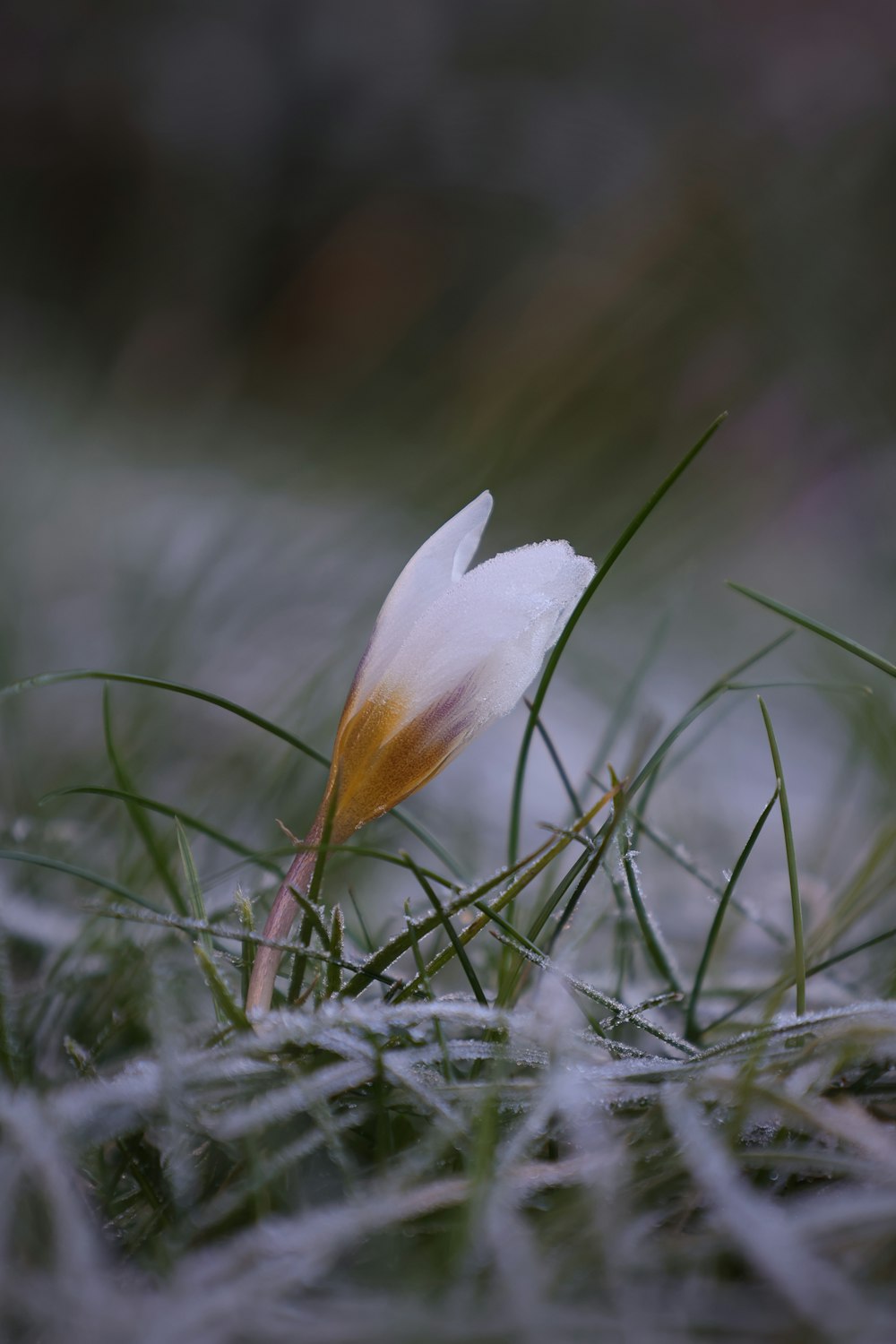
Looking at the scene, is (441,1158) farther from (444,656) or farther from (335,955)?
(444,656)

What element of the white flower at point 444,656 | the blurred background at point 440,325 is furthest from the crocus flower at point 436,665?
the blurred background at point 440,325

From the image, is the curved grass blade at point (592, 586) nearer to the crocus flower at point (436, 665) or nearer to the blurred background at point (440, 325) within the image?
the crocus flower at point (436, 665)

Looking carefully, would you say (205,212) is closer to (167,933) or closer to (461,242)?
(461,242)

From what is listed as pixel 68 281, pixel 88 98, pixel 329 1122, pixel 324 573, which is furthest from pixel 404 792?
pixel 88 98

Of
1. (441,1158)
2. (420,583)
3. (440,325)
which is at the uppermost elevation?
(440,325)

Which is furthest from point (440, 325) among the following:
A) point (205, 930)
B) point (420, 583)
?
point (205, 930)
